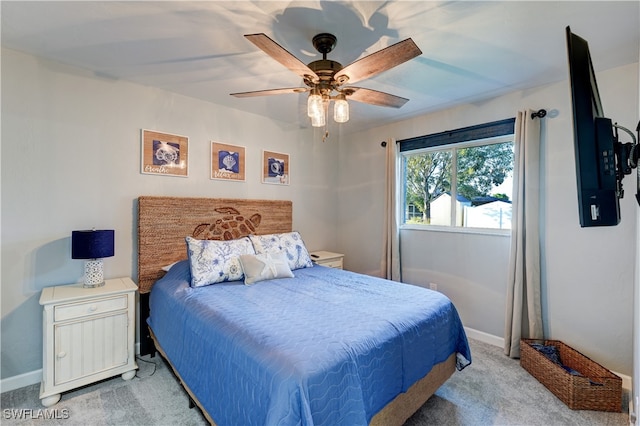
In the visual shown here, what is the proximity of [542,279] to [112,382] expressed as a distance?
3693 mm

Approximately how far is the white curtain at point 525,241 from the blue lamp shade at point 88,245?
3.45 meters

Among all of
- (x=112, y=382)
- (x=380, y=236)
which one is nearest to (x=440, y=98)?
(x=380, y=236)

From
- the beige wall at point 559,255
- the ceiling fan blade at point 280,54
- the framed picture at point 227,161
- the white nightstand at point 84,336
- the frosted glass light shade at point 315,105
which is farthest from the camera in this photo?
the framed picture at point 227,161

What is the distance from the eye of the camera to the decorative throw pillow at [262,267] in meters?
2.53

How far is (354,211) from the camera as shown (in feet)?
14.0

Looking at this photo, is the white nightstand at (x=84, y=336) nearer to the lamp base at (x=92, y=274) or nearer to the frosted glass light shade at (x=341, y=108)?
the lamp base at (x=92, y=274)

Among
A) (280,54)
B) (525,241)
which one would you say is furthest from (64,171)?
(525,241)

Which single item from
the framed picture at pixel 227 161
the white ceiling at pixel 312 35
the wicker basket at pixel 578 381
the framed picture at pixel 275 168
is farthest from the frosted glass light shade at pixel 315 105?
the wicker basket at pixel 578 381

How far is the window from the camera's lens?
9.77ft

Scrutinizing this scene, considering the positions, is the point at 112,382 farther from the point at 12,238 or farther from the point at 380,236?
the point at 380,236

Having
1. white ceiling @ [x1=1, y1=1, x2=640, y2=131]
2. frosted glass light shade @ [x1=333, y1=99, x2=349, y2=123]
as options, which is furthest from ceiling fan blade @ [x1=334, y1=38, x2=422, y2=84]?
white ceiling @ [x1=1, y1=1, x2=640, y2=131]

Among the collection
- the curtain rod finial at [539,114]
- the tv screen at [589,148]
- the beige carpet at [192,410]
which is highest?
the curtain rod finial at [539,114]

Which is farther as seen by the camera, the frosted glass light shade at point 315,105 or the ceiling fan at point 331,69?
the frosted glass light shade at point 315,105

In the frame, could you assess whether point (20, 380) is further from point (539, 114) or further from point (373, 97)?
point (539, 114)
